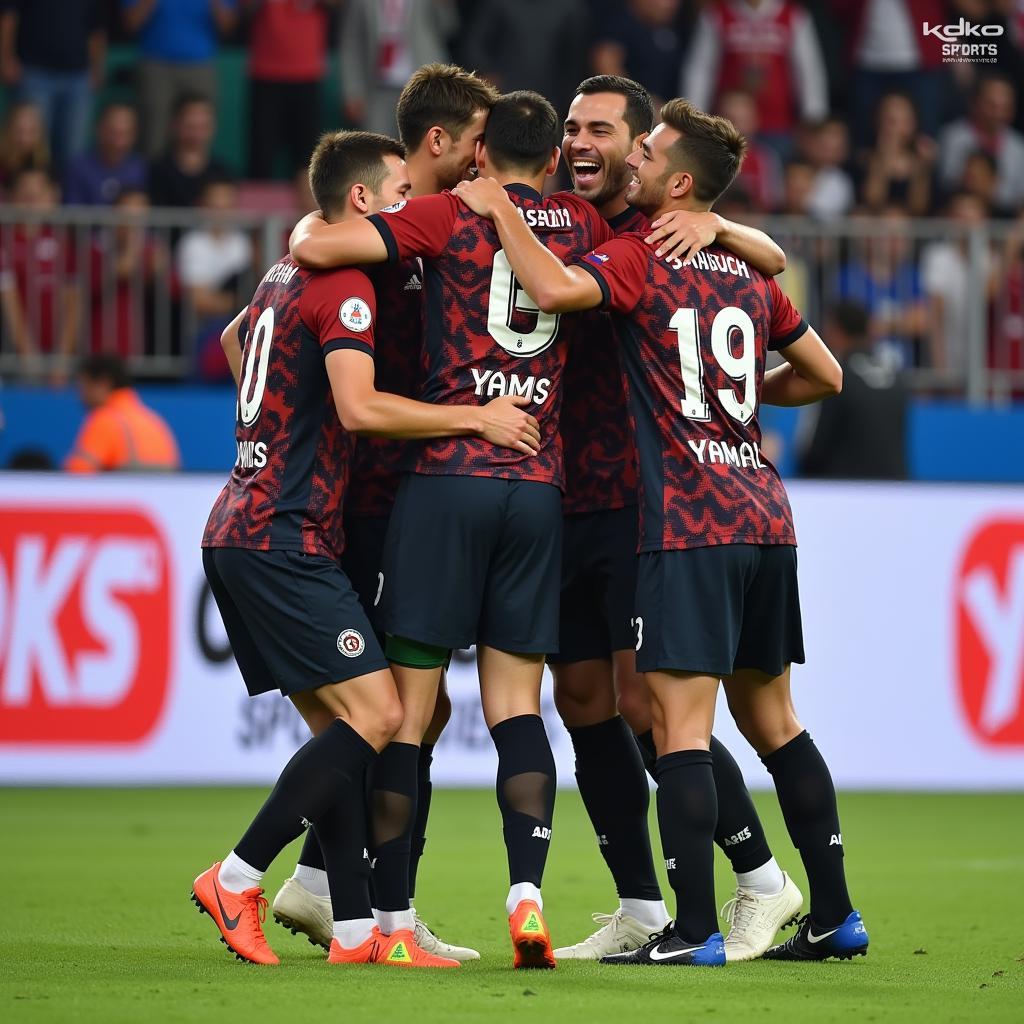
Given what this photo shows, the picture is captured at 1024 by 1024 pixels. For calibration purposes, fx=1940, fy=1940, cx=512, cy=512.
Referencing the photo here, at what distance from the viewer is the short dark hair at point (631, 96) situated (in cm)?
599

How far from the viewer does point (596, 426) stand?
19.5 ft

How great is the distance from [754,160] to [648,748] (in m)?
9.51

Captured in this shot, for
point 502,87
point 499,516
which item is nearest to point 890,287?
point 502,87

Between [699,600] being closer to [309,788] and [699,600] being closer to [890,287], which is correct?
[309,788]

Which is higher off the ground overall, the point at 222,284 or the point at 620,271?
the point at 222,284

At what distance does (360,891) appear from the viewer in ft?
17.9

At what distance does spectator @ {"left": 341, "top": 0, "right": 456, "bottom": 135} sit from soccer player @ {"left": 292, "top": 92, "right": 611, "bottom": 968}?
9027 millimetres

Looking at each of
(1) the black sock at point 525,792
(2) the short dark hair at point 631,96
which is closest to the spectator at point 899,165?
(2) the short dark hair at point 631,96

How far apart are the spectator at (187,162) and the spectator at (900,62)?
5.34 m

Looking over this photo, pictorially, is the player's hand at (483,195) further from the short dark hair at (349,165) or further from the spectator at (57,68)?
the spectator at (57,68)

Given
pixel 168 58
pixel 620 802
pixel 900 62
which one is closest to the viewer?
pixel 620 802

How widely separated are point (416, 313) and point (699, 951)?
2051 millimetres

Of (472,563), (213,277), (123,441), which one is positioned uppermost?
(213,277)

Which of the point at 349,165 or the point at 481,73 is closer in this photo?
the point at 349,165
